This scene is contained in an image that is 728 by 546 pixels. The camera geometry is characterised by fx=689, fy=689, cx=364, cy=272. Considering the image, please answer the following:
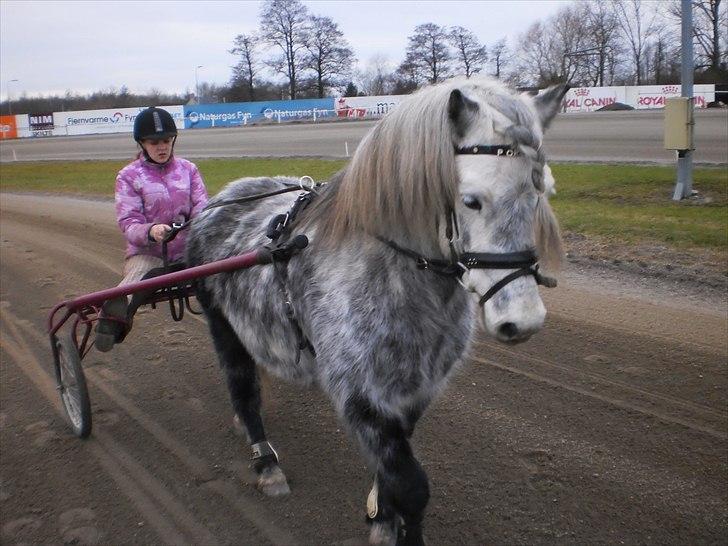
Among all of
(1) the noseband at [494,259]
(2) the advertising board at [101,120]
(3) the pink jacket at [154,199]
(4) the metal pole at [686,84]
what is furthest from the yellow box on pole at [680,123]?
(2) the advertising board at [101,120]

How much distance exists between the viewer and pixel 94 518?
3504mm

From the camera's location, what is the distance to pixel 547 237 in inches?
102

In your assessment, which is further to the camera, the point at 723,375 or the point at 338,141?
the point at 338,141

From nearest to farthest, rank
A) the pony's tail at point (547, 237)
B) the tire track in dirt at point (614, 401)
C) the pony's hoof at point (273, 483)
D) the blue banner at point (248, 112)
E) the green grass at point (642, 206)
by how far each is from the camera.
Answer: the pony's tail at point (547, 237)
the pony's hoof at point (273, 483)
the tire track in dirt at point (614, 401)
the green grass at point (642, 206)
the blue banner at point (248, 112)

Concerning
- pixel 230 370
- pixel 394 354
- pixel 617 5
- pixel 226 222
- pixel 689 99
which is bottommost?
pixel 230 370

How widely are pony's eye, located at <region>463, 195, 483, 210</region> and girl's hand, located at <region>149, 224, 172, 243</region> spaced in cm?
221

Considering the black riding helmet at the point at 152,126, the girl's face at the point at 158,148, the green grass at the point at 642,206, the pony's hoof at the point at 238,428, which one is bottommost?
the pony's hoof at the point at 238,428

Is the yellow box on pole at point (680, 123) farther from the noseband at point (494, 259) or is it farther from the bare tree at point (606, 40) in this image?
the bare tree at point (606, 40)

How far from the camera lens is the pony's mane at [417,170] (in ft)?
8.19

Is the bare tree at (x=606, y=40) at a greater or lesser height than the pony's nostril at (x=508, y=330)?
greater

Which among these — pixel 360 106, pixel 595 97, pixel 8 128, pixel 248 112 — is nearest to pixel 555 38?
pixel 595 97

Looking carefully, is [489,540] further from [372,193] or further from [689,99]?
[689,99]

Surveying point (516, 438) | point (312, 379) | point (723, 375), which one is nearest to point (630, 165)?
point (723, 375)

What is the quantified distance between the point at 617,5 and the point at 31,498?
55.3 m
